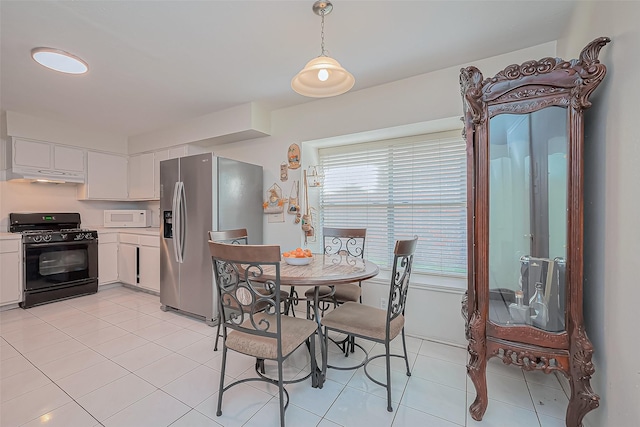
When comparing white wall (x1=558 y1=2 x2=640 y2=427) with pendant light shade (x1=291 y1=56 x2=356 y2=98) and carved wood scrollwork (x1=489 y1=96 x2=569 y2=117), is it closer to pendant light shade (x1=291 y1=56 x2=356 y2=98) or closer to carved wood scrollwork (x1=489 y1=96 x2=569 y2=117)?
carved wood scrollwork (x1=489 y1=96 x2=569 y2=117)

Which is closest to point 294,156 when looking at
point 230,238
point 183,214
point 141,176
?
point 230,238

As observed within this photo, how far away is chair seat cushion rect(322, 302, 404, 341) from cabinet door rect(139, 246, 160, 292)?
3001 millimetres

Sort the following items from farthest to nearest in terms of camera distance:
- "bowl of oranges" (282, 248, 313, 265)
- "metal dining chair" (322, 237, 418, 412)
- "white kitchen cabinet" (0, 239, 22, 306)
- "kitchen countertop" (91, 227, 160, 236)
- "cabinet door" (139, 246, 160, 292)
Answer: "kitchen countertop" (91, 227, 160, 236) < "cabinet door" (139, 246, 160, 292) < "white kitchen cabinet" (0, 239, 22, 306) < "bowl of oranges" (282, 248, 313, 265) < "metal dining chair" (322, 237, 418, 412)

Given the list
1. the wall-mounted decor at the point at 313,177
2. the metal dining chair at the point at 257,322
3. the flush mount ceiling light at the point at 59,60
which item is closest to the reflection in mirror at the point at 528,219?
the metal dining chair at the point at 257,322

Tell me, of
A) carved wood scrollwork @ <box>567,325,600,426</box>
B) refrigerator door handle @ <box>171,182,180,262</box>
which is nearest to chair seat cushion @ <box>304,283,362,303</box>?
carved wood scrollwork @ <box>567,325,600,426</box>

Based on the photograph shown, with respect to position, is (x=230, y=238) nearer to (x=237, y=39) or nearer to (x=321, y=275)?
(x=321, y=275)

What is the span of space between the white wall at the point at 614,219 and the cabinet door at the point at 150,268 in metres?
4.41

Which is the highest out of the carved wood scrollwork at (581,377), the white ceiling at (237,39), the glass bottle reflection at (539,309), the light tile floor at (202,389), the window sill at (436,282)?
the white ceiling at (237,39)

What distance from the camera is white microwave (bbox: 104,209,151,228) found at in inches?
179

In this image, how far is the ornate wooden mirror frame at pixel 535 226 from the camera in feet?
4.67

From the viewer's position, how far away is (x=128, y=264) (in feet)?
13.8

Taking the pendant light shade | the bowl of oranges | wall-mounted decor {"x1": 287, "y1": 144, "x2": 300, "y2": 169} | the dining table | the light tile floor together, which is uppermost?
the pendant light shade

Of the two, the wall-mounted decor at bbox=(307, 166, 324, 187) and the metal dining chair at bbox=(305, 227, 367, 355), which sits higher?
the wall-mounted decor at bbox=(307, 166, 324, 187)

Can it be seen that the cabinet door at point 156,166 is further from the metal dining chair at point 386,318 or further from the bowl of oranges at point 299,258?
the metal dining chair at point 386,318
